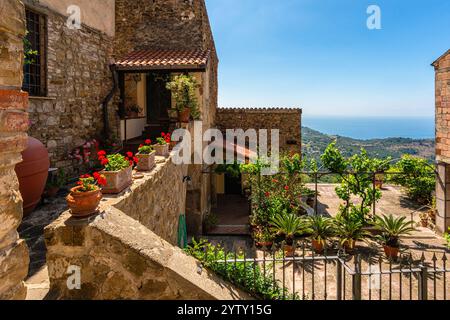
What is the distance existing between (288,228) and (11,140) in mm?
8009

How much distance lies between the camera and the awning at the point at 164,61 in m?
9.39

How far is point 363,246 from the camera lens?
28.9 feet

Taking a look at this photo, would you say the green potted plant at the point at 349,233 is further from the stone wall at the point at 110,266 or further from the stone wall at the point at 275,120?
the stone wall at the point at 275,120

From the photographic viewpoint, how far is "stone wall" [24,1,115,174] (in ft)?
22.2

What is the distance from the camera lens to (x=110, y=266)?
286 centimetres

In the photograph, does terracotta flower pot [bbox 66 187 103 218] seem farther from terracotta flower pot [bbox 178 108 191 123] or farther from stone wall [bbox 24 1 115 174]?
terracotta flower pot [bbox 178 108 191 123]

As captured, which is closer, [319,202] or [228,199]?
[319,202]

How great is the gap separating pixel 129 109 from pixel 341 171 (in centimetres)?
823

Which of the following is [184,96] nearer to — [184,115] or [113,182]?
[184,115]

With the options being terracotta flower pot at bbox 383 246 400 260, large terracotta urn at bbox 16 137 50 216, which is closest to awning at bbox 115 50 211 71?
large terracotta urn at bbox 16 137 50 216

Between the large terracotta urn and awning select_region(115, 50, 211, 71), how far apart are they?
5897 millimetres
